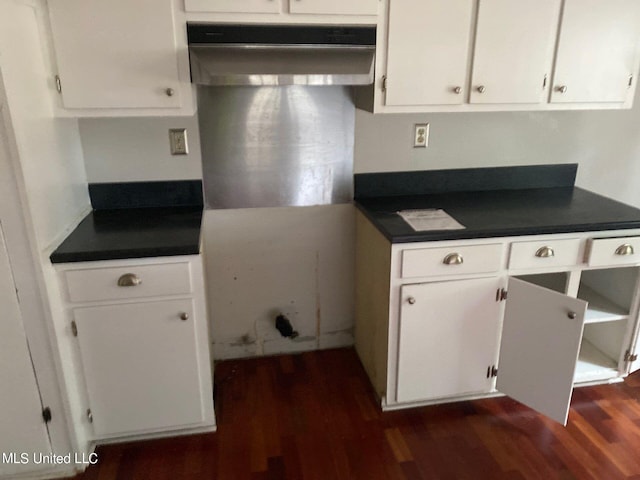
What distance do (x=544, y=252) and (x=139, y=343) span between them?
1.70 m

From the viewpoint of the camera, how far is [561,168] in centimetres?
267

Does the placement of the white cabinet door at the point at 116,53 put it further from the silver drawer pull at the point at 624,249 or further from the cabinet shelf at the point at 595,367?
the cabinet shelf at the point at 595,367

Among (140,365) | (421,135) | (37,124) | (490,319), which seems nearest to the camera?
(37,124)

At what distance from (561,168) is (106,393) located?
2.50 m

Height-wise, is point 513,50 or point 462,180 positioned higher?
point 513,50

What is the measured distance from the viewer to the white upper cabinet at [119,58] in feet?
5.89

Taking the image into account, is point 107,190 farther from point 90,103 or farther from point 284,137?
point 284,137

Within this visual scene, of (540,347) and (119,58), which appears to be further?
(540,347)

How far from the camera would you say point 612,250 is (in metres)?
2.10

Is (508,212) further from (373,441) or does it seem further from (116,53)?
(116,53)

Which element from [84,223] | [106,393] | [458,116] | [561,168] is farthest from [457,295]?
[84,223]

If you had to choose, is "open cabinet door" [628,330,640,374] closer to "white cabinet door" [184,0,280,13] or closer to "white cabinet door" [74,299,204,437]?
"white cabinet door" [74,299,204,437]

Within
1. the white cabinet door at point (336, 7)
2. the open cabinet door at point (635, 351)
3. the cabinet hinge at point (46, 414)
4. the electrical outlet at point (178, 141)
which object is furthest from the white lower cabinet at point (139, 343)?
the open cabinet door at point (635, 351)

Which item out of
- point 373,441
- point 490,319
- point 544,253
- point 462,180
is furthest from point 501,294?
point 373,441
